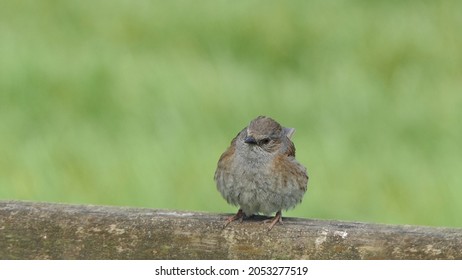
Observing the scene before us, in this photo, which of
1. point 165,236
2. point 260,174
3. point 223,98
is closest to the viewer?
point 165,236

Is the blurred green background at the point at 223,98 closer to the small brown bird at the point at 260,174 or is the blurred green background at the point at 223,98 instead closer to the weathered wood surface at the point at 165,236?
the small brown bird at the point at 260,174

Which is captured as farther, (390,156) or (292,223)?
(390,156)

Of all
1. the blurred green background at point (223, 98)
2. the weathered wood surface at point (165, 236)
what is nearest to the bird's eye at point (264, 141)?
the weathered wood surface at point (165, 236)

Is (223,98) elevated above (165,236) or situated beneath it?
elevated above

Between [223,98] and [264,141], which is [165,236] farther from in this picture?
[223,98]

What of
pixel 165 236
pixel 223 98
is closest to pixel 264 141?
pixel 165 236

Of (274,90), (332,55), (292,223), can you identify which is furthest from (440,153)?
(292,223)

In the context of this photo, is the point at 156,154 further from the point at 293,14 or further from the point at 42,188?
the point at 293,14
